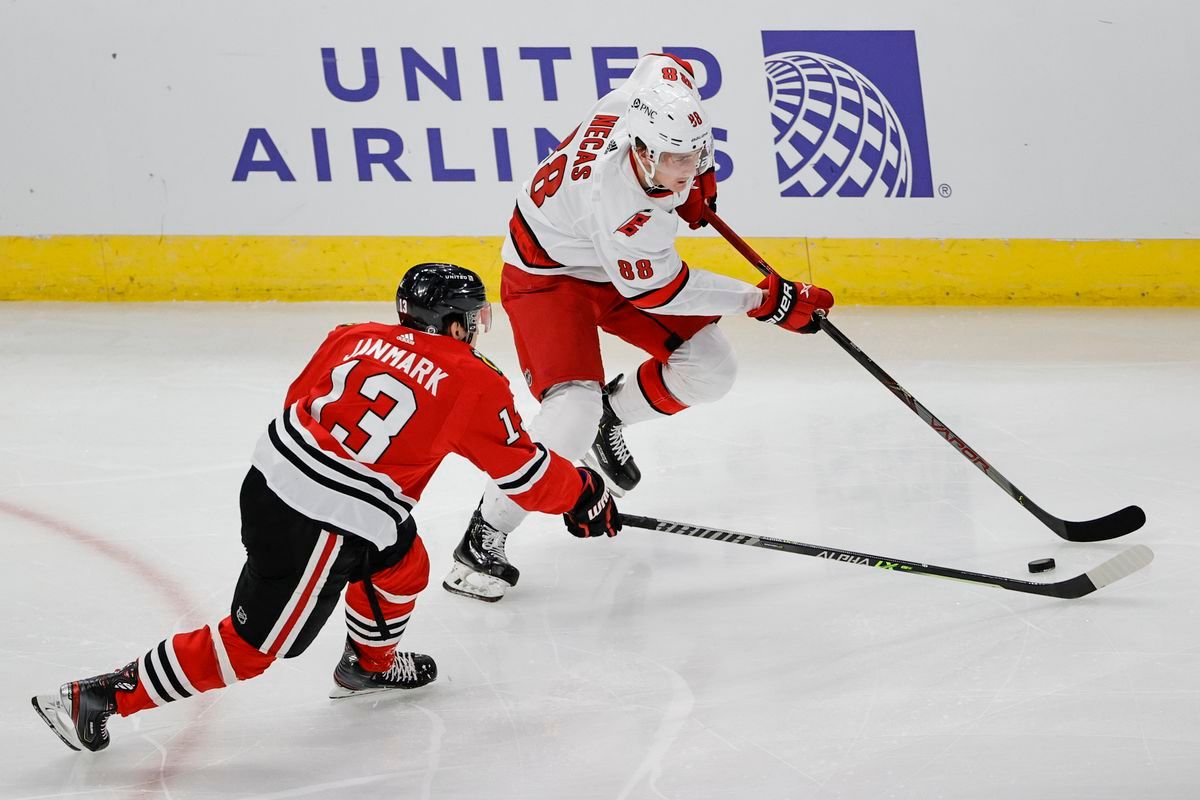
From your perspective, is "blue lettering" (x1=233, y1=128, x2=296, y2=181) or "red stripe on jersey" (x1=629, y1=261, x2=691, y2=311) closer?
"red stripe on jersey" (x1=629, y1=261, x2=691, y2=311)

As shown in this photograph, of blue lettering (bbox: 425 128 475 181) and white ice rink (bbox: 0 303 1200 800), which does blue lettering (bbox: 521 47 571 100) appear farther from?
white ice rink (bbox: 0 303 1200 800)

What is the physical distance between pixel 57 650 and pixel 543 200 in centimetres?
137

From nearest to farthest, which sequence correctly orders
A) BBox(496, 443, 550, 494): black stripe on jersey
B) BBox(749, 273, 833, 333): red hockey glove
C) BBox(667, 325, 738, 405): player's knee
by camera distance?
BBox(496, 443, 550, 494): black stripe on jersey
BBox(749, 273, 833, 333): red hockey glove
BBox(667, 325, 738, 405): player's knee

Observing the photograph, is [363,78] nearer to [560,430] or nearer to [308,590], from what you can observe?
[560,430]

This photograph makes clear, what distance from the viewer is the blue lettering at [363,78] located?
4820 mm

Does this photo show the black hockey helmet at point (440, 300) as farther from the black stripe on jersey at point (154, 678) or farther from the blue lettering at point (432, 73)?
the blue lettering at point (432, 73)

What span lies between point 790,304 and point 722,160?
1.96 meters

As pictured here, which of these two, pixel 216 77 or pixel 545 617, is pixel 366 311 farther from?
pixel 545 617

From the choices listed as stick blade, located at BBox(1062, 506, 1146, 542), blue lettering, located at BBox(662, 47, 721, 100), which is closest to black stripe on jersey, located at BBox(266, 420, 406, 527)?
stick blade, located at BBox(1062, 506, 1146, 542)

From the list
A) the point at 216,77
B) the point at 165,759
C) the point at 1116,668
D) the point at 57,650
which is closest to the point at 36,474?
the point at 57,650

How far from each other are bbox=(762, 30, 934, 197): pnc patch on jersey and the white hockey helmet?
2.13 m

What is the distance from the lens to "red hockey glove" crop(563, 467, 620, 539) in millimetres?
2363

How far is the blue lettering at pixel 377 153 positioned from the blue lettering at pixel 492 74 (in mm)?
377

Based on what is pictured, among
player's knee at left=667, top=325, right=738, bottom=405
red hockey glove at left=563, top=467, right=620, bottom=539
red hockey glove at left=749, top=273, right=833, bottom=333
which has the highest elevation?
red hockey glove at left=749, top=273, right=833, bottom=333
